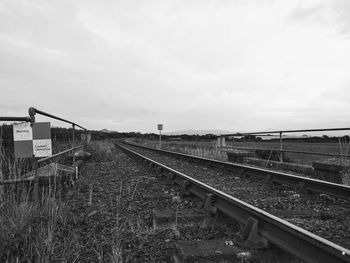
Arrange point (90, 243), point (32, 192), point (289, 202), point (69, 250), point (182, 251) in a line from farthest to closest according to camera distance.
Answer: point (289, 202)
point (32, 192)
point (90, 243)
point (69, 250)
point (182, 251)

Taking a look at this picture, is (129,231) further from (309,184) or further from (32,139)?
(309,184)

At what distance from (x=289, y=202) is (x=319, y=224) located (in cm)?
126

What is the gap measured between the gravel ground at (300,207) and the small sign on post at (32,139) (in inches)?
126

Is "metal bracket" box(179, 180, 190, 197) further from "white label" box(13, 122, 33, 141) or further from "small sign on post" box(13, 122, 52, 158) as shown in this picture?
"white label" box(13, 122, 33, 141)

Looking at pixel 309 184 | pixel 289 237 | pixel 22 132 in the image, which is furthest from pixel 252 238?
pixel 309 184

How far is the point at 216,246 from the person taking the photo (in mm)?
2898

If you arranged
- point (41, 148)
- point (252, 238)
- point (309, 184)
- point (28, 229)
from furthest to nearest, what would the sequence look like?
point (309, 184) < point (41, 148) < point (28, 229) < point (252, 238)

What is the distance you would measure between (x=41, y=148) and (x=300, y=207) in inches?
→ 150

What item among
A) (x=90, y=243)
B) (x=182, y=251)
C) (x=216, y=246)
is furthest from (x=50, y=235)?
(x=216, y=246)

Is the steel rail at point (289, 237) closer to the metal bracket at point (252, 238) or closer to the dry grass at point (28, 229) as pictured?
the metal bracket at point (252, 238)

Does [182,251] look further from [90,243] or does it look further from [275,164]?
[275,164]

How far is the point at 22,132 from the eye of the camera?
382 centimetres

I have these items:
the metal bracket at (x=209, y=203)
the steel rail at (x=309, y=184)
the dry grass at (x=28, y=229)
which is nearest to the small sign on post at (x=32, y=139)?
the dry grass at (x=28, y=229)

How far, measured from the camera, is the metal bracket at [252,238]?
2.94 metres
